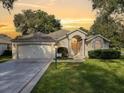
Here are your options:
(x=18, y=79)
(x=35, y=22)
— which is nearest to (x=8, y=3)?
(x=18, y=79)

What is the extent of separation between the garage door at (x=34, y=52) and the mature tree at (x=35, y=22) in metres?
45.1

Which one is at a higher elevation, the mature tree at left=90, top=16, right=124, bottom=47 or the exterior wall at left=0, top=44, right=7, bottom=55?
the mature tree at left=90, top=16, right=124, bottom=47

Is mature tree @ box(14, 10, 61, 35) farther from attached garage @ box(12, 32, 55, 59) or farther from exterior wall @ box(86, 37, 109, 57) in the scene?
attached garage @ box(12, 32, 55, 59)

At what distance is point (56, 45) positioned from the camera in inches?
2228

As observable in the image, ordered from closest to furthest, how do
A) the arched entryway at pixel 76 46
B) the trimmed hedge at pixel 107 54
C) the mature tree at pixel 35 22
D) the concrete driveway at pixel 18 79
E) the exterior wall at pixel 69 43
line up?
the concrete driveway at pixel 18 79 → the trimmed hedge at pixel 107 54 → the exterior wall at pixel 69 43 → the arched entryway at pixel 76 46 → the mature tree at pixel 35 22

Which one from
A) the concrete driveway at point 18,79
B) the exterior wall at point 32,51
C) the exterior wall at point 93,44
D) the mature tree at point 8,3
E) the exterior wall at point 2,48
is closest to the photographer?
the concrete driveway at point 18,79

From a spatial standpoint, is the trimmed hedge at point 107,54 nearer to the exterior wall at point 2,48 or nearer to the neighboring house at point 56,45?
the neighboring house at point 56,45

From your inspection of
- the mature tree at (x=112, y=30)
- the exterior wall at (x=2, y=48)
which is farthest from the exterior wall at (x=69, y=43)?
the exterior wall at (x=2, y=48)

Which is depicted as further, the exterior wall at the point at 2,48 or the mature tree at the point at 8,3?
the exterior wall at the point at 2,48

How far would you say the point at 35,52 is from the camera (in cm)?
5603

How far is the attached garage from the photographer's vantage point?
56.0 meters

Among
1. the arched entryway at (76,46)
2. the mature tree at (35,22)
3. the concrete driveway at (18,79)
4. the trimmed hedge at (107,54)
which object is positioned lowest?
the concrete driveway at (18,79)

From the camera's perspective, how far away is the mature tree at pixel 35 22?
10325 centimetres

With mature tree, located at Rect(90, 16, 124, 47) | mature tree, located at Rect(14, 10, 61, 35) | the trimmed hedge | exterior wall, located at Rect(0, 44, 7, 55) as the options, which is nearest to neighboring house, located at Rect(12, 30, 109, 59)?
mature tree, located at Rect(90, 16, 124, 47)
